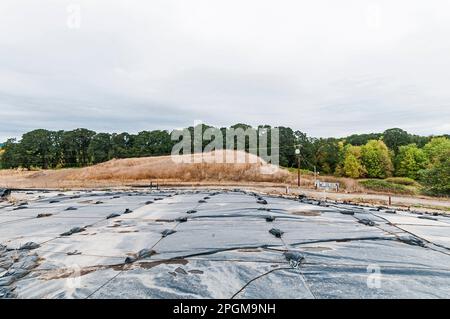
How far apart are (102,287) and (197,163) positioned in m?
24.7

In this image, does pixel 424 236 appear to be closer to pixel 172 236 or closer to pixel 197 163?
pixel 172 236

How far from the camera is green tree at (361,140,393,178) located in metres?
48.7

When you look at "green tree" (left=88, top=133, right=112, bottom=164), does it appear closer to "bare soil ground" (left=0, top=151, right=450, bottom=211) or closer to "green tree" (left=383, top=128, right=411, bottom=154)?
"bare soil ground" (left=0, top=151, right=450, bottom=211)

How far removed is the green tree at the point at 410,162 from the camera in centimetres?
4775

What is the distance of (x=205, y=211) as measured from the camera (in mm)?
6352

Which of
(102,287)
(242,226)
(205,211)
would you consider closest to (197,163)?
(205,211)

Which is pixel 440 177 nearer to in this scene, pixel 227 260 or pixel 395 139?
pixel 227 260

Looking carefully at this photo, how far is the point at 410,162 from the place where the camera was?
160 feet

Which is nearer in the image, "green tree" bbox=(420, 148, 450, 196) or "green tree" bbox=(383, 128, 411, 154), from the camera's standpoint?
"green tree" bbox=(420, 148, 450, 196)

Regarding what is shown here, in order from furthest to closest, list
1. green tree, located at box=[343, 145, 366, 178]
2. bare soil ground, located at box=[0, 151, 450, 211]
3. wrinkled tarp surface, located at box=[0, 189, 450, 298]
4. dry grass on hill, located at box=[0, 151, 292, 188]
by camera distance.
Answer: green tree, located at box=[343, 145, 366, 178] < dry grass on hill, located at box=[0, 151, 292, 188] < bare soil ground, located at box=[0, 151, 450, 211] < wrinkled tarp surface, located at box=[0, 189, 450, 298]

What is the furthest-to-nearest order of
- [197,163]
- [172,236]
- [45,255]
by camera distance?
[197,163] < [172,236] < [45,255]

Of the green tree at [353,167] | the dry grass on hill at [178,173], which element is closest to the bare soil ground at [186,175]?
the dry grass on hill at [178,173]

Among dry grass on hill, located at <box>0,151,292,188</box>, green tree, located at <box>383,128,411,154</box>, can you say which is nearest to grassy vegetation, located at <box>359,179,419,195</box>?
dry grass on hill, located at <box>0,151,292,188</box>

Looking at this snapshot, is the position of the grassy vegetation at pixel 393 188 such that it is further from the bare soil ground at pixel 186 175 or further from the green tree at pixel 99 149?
the green tree at pixel 99 149
